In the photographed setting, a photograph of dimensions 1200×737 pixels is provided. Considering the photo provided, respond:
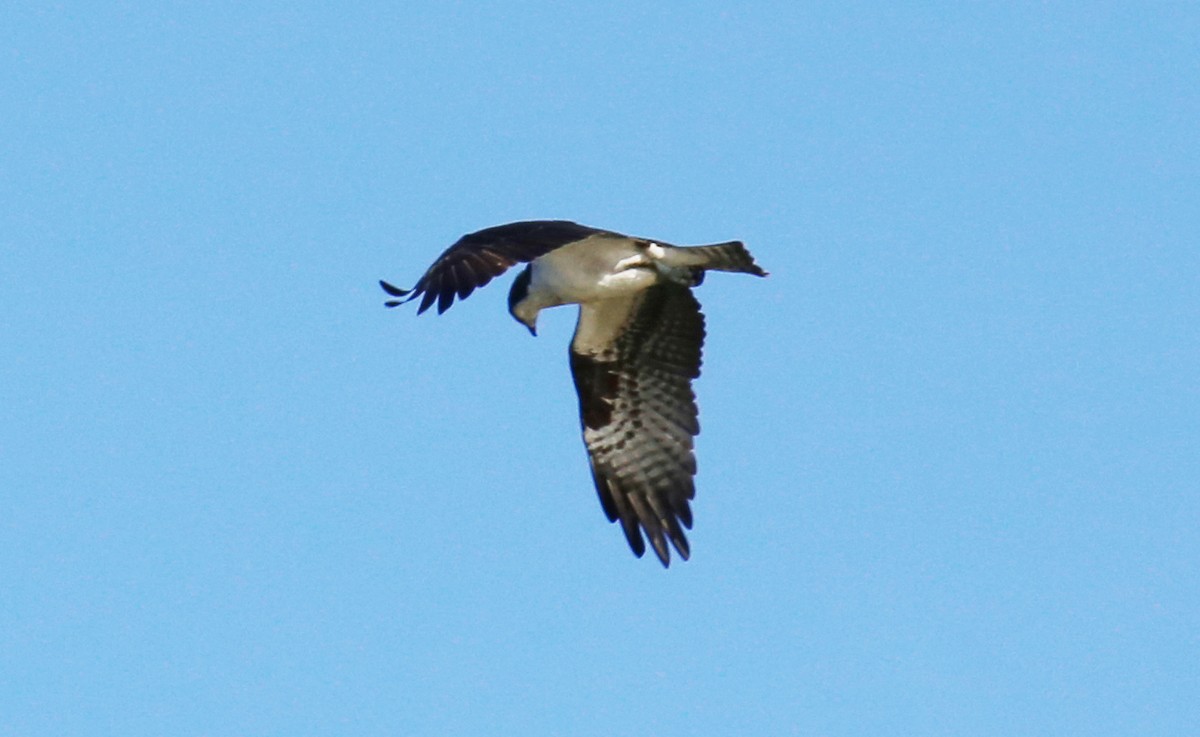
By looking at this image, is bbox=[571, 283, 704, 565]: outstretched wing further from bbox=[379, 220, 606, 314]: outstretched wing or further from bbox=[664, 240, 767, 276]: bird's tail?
bbox=[379, 220, 606, 314]: outstretched wing

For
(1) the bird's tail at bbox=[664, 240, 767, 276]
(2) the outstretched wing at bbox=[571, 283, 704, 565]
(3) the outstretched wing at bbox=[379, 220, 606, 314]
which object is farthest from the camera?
(2) the outstretched wing at bbox=[571, 283, 704, 565]

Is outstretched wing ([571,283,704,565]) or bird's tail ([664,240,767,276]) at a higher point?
bird's tail ([664,240,767,276])

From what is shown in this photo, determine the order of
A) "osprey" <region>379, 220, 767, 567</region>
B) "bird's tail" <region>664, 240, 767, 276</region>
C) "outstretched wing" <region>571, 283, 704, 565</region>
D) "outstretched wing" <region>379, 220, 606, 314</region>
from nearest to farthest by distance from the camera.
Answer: "outstretched wing" <region>379, 220, 606, 314</region>
"bird's tail" <region>664, 240, 767, 276</region>
"osprey" <region>379, 220, 767, 567</region>
"outstretched wing" <region>571, 283, 704, 565</region>

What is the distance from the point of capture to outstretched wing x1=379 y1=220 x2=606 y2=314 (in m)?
9.61

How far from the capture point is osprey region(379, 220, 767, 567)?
37.7 ft

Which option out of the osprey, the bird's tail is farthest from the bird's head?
the bird's tail

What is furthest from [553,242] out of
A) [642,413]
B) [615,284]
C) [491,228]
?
[642,413]

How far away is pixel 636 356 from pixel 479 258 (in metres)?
2.40

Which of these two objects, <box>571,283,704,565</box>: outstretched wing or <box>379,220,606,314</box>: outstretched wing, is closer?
<box>379,220,606,314</box>: outstretched wing

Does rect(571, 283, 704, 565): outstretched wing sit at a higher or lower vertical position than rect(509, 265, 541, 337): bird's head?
lower

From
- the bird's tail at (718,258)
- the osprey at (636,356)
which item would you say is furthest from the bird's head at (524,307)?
the bird's tail at (718,258)

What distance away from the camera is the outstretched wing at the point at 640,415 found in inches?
474

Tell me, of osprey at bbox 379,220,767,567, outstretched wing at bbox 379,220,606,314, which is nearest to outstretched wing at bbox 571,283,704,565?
osprey at bbox 379,220,767,567

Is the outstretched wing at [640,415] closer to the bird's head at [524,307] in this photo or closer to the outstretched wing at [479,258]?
the bird's head at [524,307]
